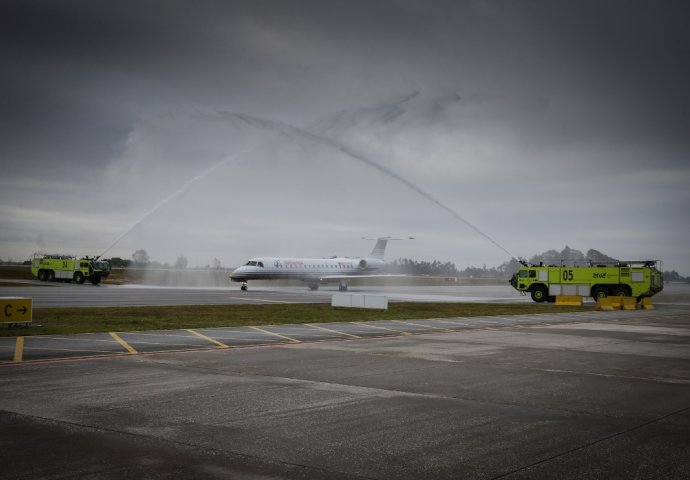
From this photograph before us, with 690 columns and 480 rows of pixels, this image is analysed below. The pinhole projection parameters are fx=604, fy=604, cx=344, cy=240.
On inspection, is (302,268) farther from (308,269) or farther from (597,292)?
(597,292)

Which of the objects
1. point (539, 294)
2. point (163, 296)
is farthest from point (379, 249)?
point (163, 296)

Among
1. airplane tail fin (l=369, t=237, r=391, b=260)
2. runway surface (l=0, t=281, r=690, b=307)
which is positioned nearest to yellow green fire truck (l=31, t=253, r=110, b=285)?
runway surface (l=0, t=281, r=690, b=307)

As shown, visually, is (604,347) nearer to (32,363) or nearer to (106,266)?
(32,363)

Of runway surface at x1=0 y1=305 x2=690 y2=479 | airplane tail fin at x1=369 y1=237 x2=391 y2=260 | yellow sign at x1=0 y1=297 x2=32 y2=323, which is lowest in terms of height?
runway surface at x1=0 y1=305 x2=690 y2=479

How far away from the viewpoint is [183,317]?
29875 millimetres

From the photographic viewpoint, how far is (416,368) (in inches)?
614

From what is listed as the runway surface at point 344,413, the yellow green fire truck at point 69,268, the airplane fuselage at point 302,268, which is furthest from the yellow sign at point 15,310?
the yellow green fire truck at point 69,268

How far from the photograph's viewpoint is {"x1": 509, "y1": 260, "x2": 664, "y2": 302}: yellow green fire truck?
53.1 meters

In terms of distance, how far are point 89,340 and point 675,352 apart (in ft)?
63.7

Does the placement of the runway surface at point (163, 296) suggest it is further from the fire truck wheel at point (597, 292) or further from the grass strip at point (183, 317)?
the fire truck wheel at point (597, 292)

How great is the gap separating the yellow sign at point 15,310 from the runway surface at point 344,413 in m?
5.65

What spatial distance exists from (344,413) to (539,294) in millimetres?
50054

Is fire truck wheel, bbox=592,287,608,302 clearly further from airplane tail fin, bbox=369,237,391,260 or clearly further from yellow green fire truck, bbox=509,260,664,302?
airplane tail fin, bbox=369,237,391,260

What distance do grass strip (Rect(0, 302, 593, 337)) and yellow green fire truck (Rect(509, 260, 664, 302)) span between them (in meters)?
17.3
